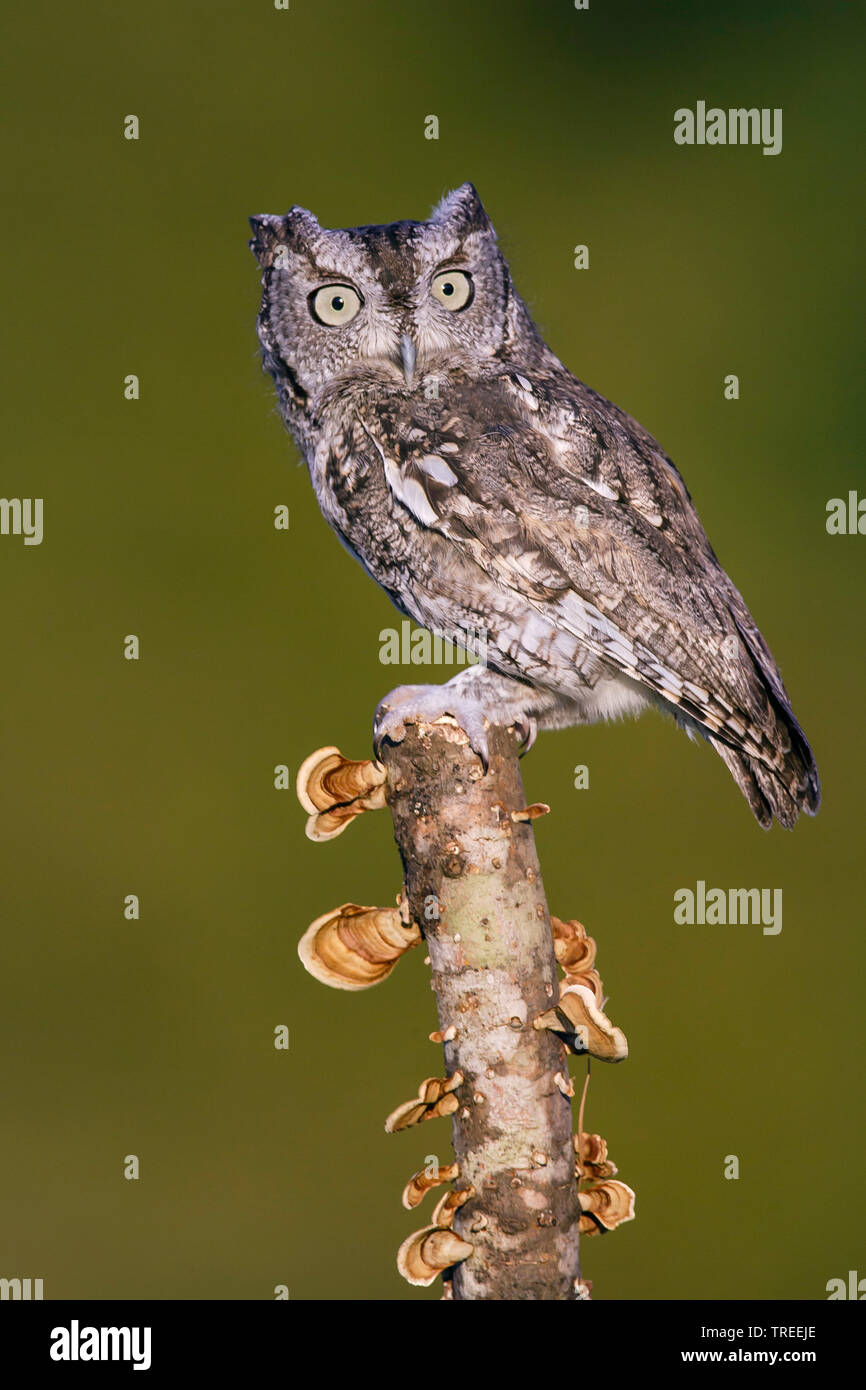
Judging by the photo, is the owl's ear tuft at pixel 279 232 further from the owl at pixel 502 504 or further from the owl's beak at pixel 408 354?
the owl's beak at pixel 408 354

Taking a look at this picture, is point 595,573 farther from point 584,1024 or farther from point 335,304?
point 584,1024

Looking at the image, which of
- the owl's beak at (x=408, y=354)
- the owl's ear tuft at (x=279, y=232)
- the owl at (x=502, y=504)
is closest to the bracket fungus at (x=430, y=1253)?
the owl at (x=502, y=504)

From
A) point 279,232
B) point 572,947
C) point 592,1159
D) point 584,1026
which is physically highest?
point 279,232

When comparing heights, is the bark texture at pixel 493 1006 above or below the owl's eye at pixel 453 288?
below

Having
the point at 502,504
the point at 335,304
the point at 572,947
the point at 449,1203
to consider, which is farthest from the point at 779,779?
the point at 335,304
